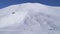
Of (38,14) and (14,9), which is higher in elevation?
(14,9)

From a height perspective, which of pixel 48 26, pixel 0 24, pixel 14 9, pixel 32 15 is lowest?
A: pixel 48 26

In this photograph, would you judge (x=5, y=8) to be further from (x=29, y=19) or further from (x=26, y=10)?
(x=29, y=19)

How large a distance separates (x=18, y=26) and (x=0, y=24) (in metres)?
0.53

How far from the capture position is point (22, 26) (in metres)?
3.48

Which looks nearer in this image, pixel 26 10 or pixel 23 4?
pixel 26 10

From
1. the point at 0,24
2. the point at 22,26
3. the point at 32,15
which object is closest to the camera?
the point at 22,26

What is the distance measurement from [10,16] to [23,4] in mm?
712

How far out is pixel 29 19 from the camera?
388cm

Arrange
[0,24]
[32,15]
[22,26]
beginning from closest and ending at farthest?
[22,26] < [0,24] < [32,15]

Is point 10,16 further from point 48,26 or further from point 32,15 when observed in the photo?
point 48,26

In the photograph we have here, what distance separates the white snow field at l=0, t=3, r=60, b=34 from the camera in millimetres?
3441

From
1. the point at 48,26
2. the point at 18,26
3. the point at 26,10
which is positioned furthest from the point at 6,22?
the point at 48,26

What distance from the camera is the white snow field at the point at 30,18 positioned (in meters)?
3.44

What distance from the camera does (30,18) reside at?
393cm
